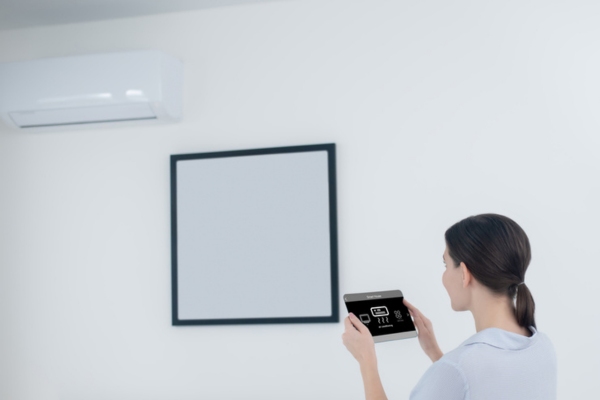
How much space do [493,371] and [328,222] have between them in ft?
4.25

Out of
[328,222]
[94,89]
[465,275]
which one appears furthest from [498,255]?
[94,89]

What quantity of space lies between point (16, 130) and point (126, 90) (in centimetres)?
60

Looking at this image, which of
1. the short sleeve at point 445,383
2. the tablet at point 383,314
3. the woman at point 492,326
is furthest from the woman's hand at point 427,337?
the short sleeve at point 445,383

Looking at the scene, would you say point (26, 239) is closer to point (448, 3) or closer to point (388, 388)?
point (388, 388)

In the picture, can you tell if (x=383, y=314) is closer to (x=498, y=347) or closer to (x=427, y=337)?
(x=427, y=337)

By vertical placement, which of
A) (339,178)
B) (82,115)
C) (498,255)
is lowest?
(498,255)

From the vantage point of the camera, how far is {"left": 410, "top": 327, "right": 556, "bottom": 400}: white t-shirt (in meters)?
1.39

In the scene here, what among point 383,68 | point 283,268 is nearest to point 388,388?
point 283,268

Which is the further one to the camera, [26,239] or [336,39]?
[26,239]

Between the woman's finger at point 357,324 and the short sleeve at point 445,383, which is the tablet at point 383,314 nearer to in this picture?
the woman's finger at point 357,324

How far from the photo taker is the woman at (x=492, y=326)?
4.59 feet

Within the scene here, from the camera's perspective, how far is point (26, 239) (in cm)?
296

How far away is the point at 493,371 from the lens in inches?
55.2

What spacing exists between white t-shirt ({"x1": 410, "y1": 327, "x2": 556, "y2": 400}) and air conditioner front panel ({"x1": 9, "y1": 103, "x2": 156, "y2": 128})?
1.70m
